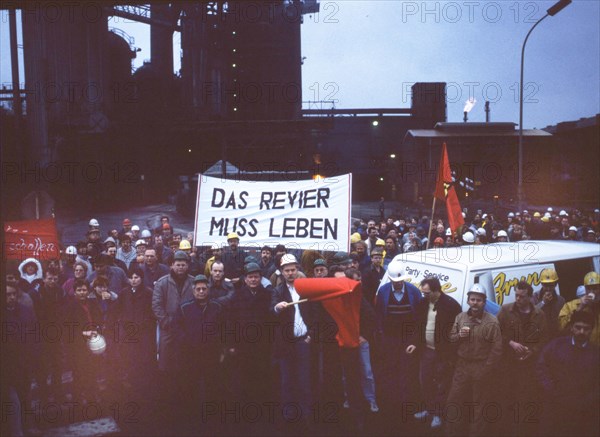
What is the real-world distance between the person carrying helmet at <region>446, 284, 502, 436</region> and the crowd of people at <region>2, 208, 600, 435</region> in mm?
12

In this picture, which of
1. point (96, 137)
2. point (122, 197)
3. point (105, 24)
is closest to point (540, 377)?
point (96, 137)

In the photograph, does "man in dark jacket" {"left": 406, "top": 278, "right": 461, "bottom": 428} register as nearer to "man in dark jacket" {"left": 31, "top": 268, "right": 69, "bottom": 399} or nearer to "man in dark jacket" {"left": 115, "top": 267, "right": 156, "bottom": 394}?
"man in dark jacket" {"left": 115, "top": 267, "right": 156, "bottom": 394}

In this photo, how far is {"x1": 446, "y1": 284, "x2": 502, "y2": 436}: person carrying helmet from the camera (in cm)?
544

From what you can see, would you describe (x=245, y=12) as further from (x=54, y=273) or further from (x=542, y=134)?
(x=54, y=273)

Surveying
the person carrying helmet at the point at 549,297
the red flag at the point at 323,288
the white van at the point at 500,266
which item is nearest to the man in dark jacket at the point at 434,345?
the white van at the point at 500,266

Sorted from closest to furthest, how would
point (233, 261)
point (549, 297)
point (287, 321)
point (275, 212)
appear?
point (287, 321), point (549, 297), point (275, 212), point (233, 261)

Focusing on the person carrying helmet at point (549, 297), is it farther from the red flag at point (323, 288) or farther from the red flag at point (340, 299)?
the red flag at point (323, 288)

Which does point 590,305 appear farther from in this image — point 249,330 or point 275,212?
point 275,212

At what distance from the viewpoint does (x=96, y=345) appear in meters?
6.55

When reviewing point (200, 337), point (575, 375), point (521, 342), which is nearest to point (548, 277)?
point (521, 342)

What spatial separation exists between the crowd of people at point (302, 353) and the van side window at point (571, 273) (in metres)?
0.82

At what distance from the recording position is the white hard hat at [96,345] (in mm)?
6531

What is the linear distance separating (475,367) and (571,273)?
300cm

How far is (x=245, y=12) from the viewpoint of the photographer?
131 feet
